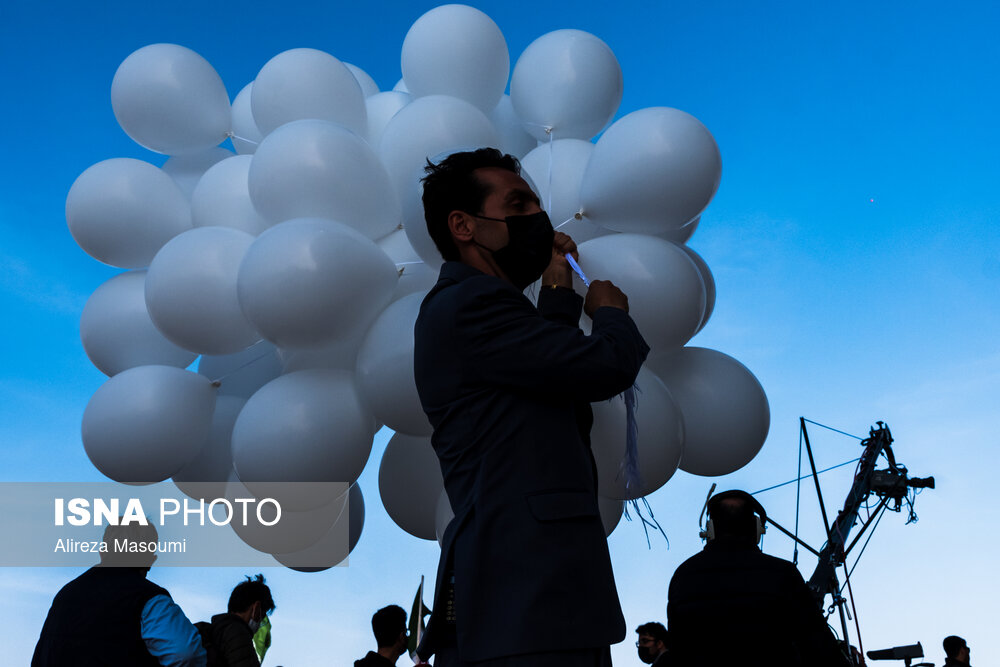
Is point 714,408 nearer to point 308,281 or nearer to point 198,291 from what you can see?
point 308,281

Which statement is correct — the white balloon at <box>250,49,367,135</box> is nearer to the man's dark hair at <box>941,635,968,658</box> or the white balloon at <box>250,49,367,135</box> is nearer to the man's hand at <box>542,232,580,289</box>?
the man's hand at <box>542,232,580,289</box>

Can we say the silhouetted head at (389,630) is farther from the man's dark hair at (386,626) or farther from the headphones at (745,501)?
the headphones at (745,501)

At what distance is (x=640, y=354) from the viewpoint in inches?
55.6

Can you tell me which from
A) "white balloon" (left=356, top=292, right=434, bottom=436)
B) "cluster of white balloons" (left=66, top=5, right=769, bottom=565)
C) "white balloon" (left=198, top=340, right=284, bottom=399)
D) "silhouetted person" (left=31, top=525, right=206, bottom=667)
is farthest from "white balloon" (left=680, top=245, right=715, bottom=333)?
"silhouetted person" (left=31, top=525, right=206, bottom=667)

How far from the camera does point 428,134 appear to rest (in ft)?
7.77

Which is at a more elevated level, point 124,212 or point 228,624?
point 124,212

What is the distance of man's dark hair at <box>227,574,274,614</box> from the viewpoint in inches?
142

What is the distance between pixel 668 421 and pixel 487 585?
1.03 m

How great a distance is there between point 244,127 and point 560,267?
72.5 inches

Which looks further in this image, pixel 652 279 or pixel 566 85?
pixel 566 85

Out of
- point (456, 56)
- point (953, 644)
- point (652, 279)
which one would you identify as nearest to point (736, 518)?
point (652, 279)

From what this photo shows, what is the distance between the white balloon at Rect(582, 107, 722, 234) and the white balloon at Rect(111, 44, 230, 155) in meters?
1.42

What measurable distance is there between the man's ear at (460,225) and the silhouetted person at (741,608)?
1.15 meters

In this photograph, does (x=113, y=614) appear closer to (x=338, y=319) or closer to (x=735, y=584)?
(x=338, y=319)
